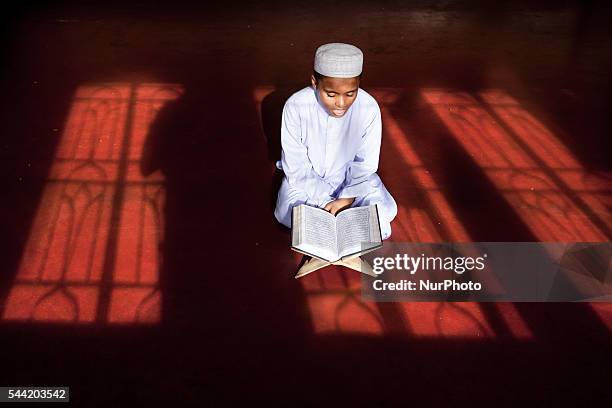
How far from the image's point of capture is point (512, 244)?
2965 millimetres

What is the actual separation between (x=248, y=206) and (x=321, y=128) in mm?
775

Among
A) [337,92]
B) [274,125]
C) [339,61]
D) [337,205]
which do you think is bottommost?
[274,125]

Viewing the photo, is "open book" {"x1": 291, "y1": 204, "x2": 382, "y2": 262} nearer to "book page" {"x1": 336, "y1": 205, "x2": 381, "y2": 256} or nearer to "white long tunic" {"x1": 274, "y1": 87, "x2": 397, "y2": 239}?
"book page" {"x1": 336, "y1": 205, "x2": 381, "y2": 256}

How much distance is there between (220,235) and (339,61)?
4.01 feet

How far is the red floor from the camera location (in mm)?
2330

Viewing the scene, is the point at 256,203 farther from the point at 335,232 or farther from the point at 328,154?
the point at 335,232

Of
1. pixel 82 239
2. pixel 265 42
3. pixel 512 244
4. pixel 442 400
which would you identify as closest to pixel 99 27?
pixel 265 42

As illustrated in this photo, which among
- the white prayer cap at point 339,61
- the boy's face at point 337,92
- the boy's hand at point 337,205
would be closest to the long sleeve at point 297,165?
the boy's hand at point 337,205

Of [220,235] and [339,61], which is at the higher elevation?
[339,61]

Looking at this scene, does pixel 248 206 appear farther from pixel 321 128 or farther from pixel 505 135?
pixel 505 135

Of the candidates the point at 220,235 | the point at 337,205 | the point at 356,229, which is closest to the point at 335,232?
the point at 356,229

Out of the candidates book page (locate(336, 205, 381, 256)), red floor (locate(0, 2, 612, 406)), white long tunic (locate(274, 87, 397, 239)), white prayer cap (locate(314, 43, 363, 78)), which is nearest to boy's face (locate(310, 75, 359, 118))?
white prayer cap (locate(314, 43, 363, 78))

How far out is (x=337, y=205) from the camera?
260 cm

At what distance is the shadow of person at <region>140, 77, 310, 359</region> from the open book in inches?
16.8
